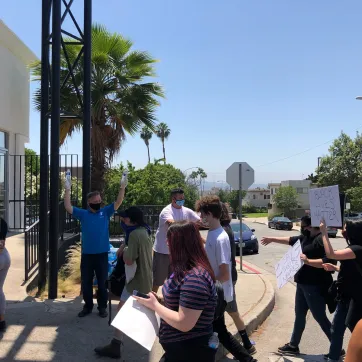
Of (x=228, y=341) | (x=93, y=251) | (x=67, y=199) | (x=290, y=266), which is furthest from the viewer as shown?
(x=67, y=199)

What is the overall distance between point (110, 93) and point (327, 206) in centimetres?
843

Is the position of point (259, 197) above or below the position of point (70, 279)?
above

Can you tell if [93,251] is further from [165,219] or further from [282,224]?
[282,224]

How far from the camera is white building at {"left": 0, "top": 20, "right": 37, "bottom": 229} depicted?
35.8 feet

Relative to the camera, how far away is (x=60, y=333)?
4.56 m

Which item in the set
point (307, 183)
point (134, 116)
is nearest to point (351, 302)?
point (134, 116)

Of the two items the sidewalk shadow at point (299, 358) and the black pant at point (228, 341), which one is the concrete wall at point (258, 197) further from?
the black pant at point (228, 341)

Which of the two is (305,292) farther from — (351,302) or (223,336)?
(223,336)

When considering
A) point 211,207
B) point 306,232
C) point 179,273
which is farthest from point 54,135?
point 179,273

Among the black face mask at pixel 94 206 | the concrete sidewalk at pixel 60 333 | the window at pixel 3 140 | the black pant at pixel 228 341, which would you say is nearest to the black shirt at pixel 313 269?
the black pant at pixel 228 341

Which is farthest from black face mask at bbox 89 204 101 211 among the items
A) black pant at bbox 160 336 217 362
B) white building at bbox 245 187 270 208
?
white building at bbox 245 187 270 208

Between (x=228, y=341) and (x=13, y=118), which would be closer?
(x=228, y=341)

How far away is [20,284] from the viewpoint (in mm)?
6496

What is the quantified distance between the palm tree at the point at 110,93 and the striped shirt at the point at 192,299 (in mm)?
8758
